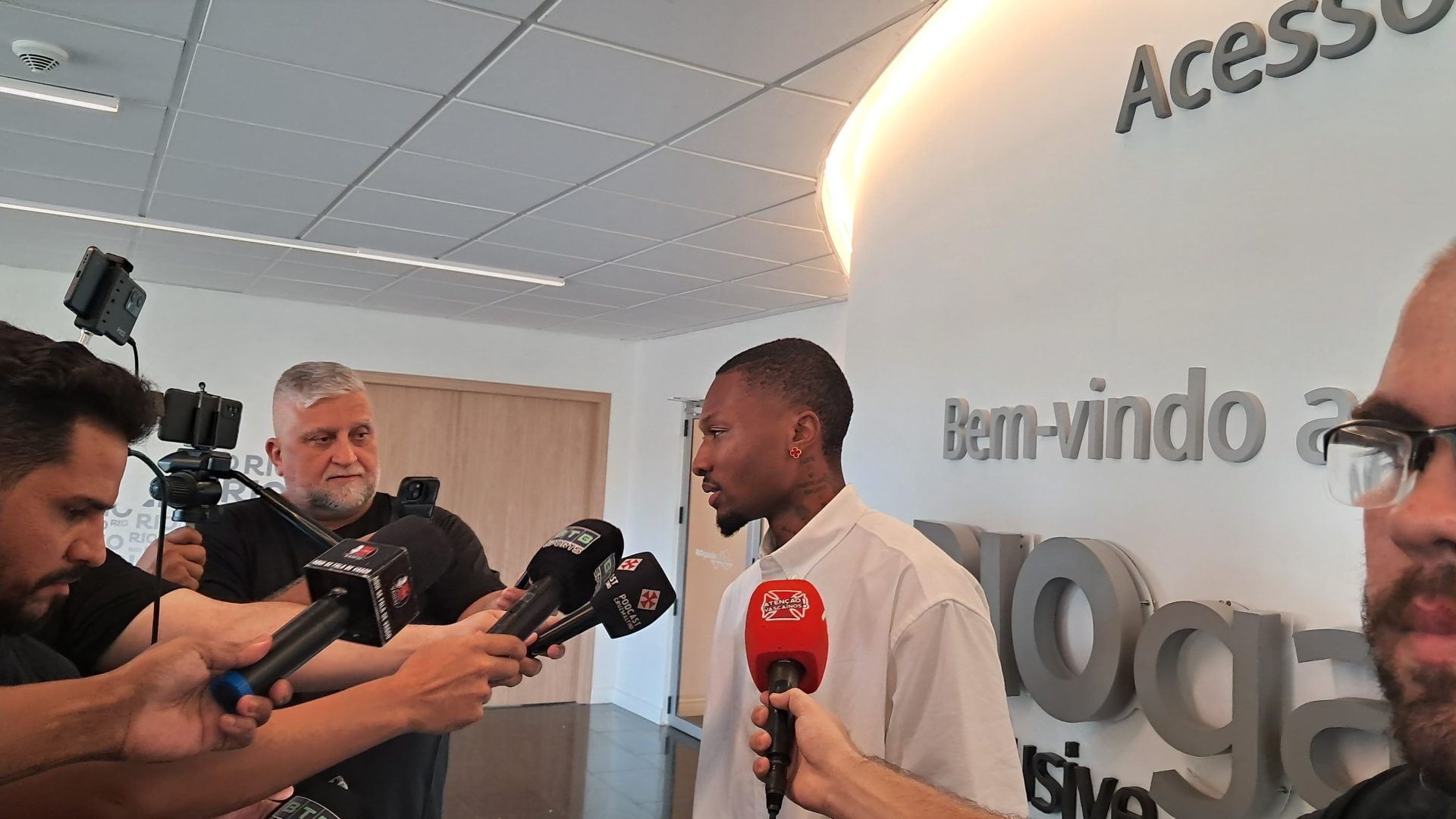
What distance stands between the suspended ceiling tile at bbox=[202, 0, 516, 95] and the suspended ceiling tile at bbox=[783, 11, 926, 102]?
0.83m

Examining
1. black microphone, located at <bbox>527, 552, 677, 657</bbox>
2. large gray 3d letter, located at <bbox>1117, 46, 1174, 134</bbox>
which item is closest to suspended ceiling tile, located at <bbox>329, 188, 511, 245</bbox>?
large gray 3d letter, located at <bbox>1117, 46, 1174, 134</bbox>

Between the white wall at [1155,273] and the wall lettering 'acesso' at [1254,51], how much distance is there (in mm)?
24

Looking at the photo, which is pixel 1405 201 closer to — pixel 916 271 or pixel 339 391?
pixel 916 271

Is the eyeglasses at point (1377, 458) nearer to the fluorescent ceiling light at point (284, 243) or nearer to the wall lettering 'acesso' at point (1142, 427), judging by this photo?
the wall lettering 'acesso' at point (1142, 427)

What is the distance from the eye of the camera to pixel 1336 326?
1.63 metres

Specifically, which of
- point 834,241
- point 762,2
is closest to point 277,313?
point 834,241

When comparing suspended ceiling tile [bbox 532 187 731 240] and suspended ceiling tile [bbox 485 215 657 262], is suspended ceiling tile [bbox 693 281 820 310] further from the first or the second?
suspended ceiling tile [bbox 532 187 731 240]

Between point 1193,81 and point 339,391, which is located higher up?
point 1193,81

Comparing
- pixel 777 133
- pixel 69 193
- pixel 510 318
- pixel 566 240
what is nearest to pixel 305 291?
pixel 510 318

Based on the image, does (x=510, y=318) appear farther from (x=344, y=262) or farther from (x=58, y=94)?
(x=58, y=94)

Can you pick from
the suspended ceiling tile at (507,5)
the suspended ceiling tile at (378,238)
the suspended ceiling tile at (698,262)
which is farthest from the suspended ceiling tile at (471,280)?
the suspended ceiling tile at (507,5)

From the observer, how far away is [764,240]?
4.22 meters

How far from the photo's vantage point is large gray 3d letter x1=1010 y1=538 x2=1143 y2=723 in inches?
76.2

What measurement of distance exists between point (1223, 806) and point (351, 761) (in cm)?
163
